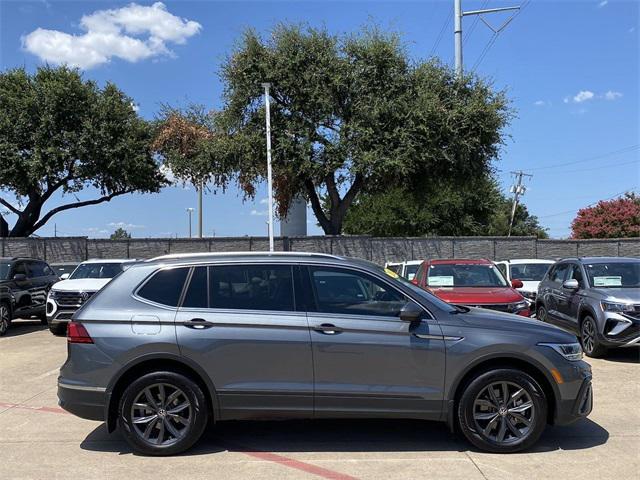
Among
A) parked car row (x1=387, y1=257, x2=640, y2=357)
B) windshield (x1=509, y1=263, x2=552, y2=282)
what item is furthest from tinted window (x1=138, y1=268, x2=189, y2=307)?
windshield (x1=509, y1=263, x2=552, y2=282)

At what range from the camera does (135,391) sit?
507 cm

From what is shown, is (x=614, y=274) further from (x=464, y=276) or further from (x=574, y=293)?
(x=464, y=276)

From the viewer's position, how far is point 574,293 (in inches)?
399

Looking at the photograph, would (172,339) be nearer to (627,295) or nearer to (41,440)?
(41,440)

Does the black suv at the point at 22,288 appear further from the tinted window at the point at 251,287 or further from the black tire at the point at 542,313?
the black tire at the point at 542,313

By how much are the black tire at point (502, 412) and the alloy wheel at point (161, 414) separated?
242 cm

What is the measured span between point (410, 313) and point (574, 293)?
631 centimetres

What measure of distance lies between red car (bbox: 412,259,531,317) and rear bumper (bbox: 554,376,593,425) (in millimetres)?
4196

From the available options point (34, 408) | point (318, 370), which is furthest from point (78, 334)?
point (34, 408)

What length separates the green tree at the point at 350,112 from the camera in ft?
73.0

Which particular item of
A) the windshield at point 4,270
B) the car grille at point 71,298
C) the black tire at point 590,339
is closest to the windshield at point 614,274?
the black tire at point 590,339

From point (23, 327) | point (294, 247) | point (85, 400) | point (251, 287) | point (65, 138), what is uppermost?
point (65, 138)

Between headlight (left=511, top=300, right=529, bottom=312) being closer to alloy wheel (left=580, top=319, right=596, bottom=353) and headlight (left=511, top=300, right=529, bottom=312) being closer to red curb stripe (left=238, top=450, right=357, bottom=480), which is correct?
alloy wheel (left=580, top=319, right=596, bottom=353)

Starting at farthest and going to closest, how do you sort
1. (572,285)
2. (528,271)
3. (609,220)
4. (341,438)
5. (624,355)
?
(609,220) < (528,271) < (624,355) < (572,285) < (341,438)
